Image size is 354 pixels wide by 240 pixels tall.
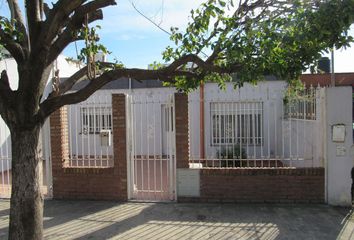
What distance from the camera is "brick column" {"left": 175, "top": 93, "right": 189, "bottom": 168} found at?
25.4 feet

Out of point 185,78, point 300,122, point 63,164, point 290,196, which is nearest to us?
point 185,78

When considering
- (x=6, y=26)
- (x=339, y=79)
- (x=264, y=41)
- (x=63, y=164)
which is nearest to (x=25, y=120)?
(x=6, y=26)

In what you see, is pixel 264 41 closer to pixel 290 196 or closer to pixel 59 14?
pixel 59 14

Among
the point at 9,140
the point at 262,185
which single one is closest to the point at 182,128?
the point at 262,185

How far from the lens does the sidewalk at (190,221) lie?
593 cm

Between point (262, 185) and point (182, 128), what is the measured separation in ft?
6.39

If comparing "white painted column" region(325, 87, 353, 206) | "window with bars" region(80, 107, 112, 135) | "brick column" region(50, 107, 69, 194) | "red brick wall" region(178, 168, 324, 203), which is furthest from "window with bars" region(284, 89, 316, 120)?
"brick column" region(50, 107, 69, 194)

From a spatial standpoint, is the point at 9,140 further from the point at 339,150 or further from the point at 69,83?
the point at 339,150

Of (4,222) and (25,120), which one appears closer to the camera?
(25,120)

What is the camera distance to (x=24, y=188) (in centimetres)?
450

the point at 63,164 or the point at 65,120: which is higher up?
the point at 65,120

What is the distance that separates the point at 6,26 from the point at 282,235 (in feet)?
15.7

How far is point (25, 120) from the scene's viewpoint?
451 cm

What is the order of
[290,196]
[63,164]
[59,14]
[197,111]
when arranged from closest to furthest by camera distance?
1. [59,14]
2. [290,196]
3. [63,164]
4. [197,111]
